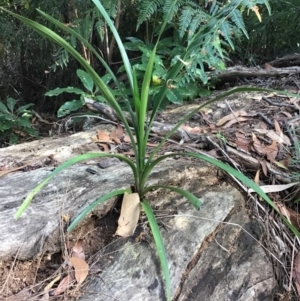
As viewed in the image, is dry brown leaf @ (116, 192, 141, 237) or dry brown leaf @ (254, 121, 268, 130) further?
dry brown leaf @ (254, 121, 268, 130)

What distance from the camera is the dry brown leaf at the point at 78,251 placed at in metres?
1.15

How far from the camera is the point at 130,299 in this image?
106cm

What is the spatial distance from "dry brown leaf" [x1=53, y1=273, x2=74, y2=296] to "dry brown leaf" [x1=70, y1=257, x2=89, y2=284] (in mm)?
20

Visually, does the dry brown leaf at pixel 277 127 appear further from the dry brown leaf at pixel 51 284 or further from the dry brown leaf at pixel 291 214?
the dry brown leaf at pixel 51 284

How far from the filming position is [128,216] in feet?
3.93

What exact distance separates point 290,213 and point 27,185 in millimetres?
1042

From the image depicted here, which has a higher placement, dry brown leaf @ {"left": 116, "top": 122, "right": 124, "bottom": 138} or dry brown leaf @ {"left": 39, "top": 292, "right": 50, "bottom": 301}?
dry brown leaf @ {"left": 116, "top": 122, "right": 124, "bottom": 138}

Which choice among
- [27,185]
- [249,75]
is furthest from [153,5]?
[27,185]

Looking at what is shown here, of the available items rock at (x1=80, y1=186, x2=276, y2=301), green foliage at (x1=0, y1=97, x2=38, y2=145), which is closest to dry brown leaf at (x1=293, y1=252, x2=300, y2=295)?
rock at (x1=80, y1=186, x2=276, y2=301)

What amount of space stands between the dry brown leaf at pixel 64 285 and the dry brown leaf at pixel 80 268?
0.02 m

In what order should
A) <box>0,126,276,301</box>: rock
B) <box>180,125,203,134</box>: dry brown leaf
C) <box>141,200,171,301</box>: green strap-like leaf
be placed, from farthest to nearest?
<box>180,125,203,134</box>: dry brown leaf, <box>0,126,276,301</box>: rock, <box>141,200,171,301</box>: green strap-like leaf

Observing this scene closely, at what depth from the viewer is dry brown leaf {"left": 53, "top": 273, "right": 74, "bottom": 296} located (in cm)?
105

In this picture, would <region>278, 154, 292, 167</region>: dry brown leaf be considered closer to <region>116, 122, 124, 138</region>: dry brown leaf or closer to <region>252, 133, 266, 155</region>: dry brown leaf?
<region>252, 133, 266, 155</region>: dry brown leaf

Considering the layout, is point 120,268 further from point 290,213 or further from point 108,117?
point 108,117
